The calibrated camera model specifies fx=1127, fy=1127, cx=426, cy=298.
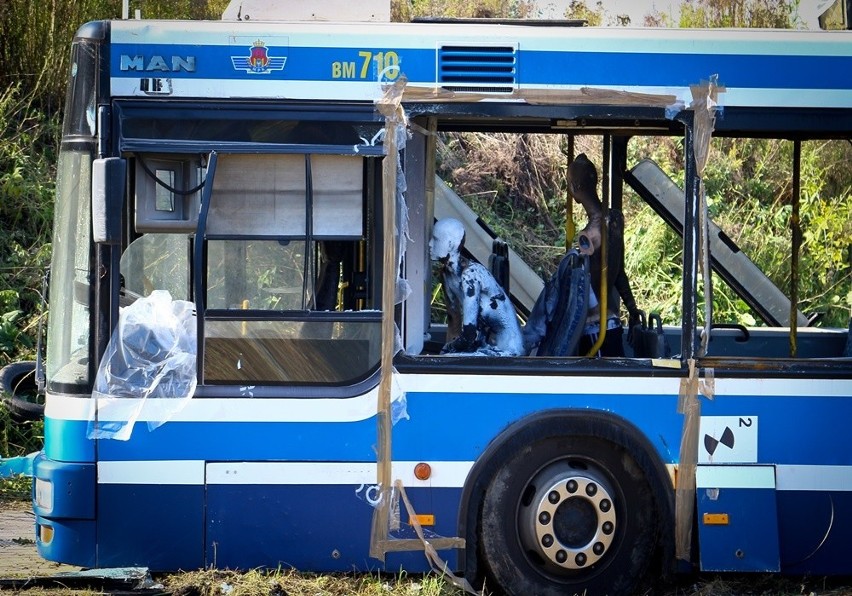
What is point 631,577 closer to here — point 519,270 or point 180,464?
point 180,464

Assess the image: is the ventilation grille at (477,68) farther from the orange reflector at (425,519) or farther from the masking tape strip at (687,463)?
the orange reflector at (425,519)

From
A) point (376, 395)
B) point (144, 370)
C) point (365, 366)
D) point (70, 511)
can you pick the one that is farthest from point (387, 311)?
point (70, 511)

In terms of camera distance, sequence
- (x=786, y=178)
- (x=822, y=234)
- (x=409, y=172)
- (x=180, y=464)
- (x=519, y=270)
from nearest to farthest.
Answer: (x=180, y=464) → (x=409, y=172) → (x=519, y=270) → (x=822, y=234) → (x=786, y=178)

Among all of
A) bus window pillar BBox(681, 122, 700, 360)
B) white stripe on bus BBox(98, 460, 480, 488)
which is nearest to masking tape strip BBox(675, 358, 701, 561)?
bus window pillar BBox(681, 122, 700, 360)

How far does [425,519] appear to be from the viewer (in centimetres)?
546

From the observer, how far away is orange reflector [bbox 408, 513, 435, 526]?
545cm

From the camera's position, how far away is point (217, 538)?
5383 millimetres

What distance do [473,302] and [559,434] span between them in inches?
32.6

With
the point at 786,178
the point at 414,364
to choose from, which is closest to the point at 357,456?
the point at 414,364

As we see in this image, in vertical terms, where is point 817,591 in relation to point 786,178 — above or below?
below

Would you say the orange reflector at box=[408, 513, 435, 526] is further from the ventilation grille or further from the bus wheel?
the ventilation grille

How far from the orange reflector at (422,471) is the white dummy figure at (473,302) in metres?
0.63

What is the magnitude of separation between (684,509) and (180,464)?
244cm

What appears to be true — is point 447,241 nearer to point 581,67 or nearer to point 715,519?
point 581,67
